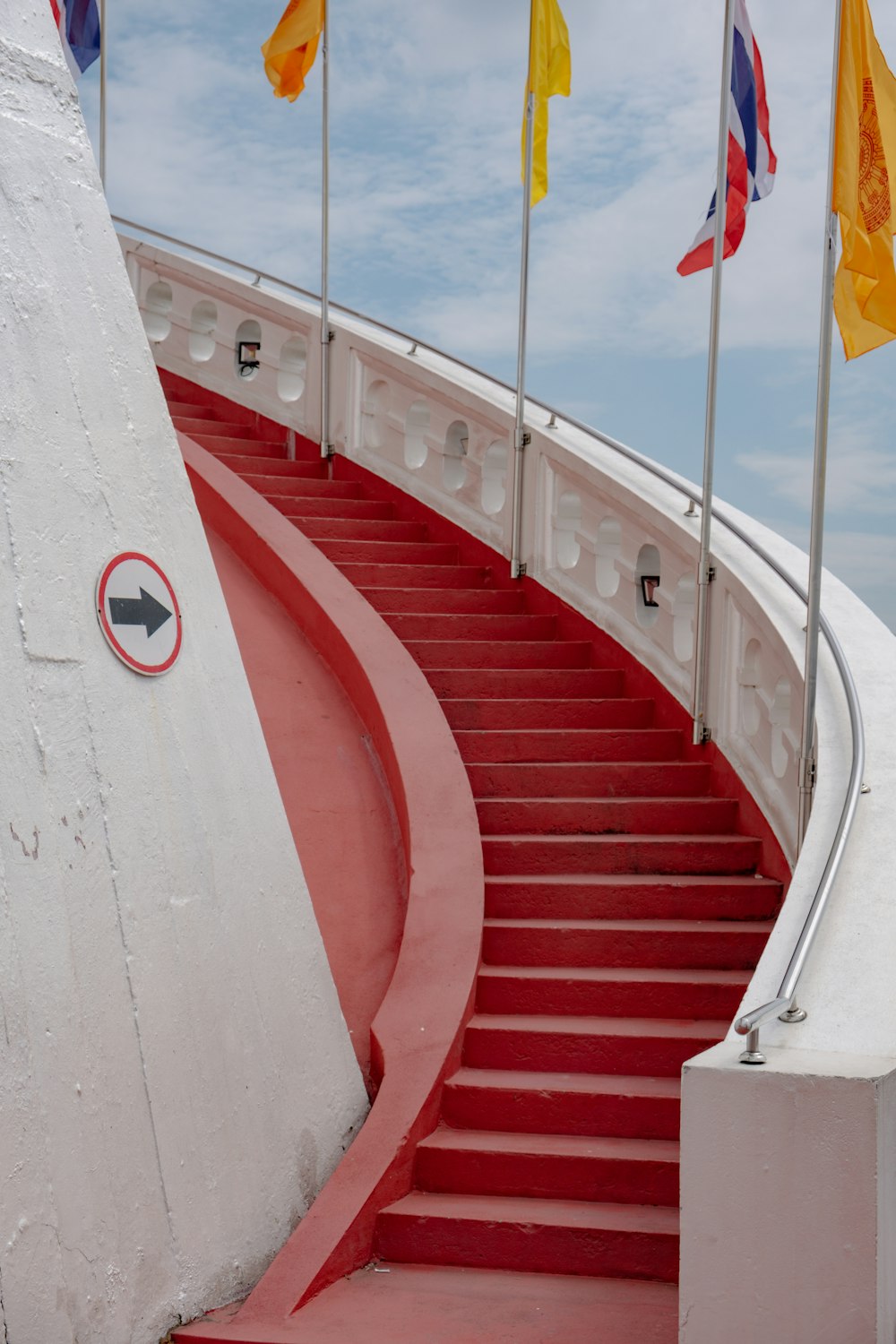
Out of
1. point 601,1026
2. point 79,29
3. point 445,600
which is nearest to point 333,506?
point 445,600

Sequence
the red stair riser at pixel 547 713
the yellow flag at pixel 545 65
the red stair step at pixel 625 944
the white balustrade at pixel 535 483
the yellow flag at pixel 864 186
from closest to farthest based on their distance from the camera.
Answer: the yellow flag at pixel 864 186 < the red stair step at pixel 625 944 < the white balustrade at pixel 535 483 < the red stair riser at pixel 547 713 < the yellow flag at pixel 545 65

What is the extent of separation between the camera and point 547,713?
7770 mm

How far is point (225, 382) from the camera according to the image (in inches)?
424

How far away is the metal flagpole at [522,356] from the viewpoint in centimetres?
868

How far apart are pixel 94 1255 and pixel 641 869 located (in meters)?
3.32

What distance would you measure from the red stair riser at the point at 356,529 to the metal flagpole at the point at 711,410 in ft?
7.98

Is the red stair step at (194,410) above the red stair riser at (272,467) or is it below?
above

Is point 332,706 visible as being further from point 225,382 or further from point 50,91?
point 225,382

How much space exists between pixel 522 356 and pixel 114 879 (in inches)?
208

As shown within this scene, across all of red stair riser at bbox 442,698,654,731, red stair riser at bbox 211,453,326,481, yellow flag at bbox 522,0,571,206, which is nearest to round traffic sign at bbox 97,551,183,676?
red stair riser at bbox 442,698,654,731

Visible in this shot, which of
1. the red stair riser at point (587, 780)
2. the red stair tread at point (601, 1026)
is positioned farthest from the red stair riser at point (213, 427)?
the red stair tread at point (601, 1026)

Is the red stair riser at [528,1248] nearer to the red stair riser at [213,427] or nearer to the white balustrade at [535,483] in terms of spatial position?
the white balustrade at [535,483]

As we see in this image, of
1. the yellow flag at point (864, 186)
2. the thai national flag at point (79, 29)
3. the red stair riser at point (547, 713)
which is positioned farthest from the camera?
the thai national flag at point (79, 29)

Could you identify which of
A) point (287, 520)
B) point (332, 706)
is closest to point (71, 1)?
point (287, 520)
